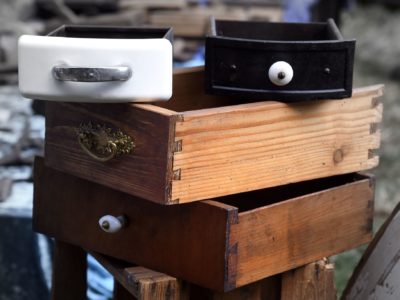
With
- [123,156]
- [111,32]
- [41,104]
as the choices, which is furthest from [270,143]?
[41,104]

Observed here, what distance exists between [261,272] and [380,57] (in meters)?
6.97

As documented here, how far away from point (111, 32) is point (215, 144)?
533mm

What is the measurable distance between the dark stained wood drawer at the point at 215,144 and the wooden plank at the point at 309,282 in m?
0.21

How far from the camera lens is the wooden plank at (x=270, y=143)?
62.6 inches

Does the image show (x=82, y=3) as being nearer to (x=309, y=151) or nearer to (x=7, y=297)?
(x=7, y=297)

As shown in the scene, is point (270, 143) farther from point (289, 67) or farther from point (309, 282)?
point (309, 282)

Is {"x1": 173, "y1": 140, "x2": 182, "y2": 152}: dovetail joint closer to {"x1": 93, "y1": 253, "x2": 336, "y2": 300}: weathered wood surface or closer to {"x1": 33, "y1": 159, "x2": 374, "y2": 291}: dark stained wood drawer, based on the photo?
{"x1": 33, "y1": 159, "x2": 374, "y2": 291}: dark stained wood drawer

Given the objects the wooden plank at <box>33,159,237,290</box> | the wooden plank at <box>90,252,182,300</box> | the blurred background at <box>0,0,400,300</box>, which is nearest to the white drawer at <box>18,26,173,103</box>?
the wooden plank at <box>33,159,237,290</box>

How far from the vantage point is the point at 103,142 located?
1.65 m

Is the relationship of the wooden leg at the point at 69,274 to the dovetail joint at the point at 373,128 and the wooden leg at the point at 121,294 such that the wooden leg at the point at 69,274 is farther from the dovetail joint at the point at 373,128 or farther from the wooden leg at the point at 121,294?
the dovetail joint at the point at 373,128

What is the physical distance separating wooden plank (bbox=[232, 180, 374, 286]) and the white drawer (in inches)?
12.7

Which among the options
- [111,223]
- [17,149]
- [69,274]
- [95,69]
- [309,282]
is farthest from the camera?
[17,149]

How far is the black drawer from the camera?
67.0 inches

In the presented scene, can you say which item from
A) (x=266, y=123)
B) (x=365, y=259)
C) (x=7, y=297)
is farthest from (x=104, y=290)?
(x=266, y=123)
